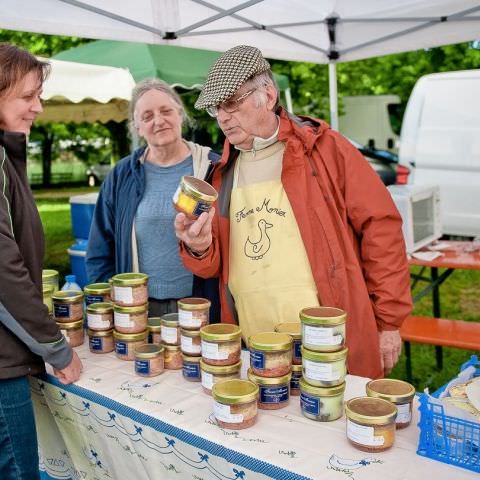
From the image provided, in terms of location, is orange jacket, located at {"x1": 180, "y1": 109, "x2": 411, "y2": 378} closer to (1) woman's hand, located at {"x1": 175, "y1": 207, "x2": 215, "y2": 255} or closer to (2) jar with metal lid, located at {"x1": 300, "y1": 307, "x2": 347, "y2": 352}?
(1) woman's hand, located at {"x1": 175, "y1": 207, "x2": 215, "y2": 255}

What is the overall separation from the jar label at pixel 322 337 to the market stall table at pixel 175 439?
25 centimetres

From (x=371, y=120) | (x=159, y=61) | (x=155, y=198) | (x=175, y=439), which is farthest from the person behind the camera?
(x=371, y=120)

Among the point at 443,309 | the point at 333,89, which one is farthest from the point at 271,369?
the point at 443,309

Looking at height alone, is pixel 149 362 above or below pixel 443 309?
above

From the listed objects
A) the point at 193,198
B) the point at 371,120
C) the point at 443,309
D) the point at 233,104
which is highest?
the point at 371,120

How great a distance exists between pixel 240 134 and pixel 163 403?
1.08m

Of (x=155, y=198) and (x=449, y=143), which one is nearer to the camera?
(x=155, y=198)

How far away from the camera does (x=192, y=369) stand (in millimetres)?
2080

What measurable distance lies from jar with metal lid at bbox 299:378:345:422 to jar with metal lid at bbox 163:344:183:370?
0.62 m

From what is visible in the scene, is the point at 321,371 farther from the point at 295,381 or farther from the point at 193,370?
the point at 193,370

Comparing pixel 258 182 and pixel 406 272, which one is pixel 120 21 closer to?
pixel 258 182

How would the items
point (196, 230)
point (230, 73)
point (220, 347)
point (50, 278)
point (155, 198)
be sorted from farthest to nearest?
1. point (155, 198)
2. point (50, 278)
3. point (230, 73)
4. point (196, 230)
5. point (220, 347)

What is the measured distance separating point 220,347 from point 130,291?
0.54 meters

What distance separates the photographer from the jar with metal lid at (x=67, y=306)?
8.05 ft
